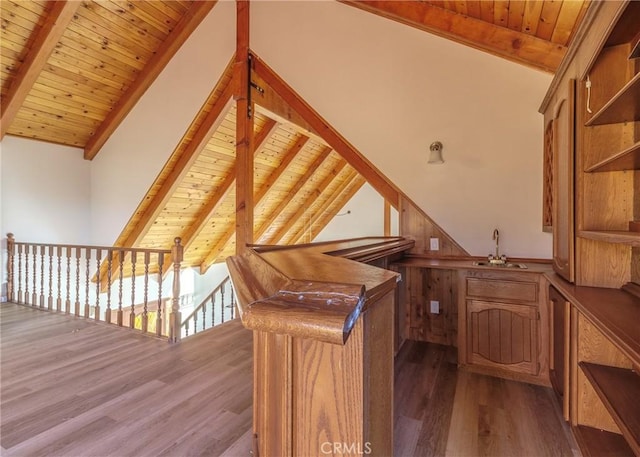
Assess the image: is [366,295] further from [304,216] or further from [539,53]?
[304,216]

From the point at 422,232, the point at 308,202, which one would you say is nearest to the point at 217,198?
the point at 308,202

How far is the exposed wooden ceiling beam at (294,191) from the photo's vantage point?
5.82 m

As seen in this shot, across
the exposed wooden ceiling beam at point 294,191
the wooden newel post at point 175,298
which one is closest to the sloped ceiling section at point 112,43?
the wooden newel post at point 175,298

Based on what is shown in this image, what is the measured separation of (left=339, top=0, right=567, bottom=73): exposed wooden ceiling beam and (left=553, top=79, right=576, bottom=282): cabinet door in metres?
0.47

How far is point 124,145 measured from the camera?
14.5ft

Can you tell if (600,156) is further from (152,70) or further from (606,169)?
(152,70)

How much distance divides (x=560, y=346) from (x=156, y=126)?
4403 millimetres

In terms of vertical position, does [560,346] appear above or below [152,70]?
below

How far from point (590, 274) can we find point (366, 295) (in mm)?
1669

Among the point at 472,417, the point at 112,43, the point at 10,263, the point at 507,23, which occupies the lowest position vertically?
the point at 472,417

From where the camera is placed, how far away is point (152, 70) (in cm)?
397

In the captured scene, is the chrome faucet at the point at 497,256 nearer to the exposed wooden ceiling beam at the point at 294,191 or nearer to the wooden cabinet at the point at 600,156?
the wooden cabinet at the point at 600,156

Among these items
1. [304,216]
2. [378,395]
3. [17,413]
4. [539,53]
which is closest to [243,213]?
[17,413]

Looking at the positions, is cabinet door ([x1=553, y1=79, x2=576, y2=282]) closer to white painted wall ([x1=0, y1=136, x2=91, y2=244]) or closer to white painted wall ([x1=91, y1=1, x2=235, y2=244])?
white painted wall ([x1=91, y1=1, x2=235, y2=244])
